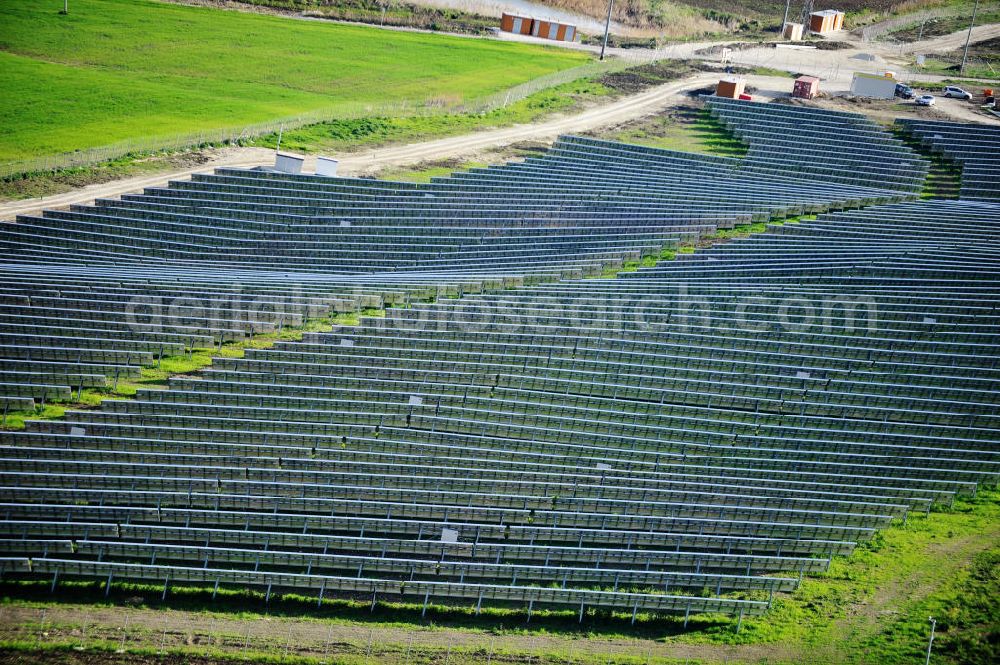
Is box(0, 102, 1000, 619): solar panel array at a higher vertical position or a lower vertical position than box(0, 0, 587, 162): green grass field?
lower

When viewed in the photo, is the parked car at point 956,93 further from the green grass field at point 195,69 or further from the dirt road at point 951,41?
the green grass field at point 195,69

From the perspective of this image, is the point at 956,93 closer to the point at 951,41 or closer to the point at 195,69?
the point at 951,41

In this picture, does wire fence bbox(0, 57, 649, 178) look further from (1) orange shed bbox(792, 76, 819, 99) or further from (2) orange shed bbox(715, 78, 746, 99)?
(1) orange shed bbox(792, 76, 819, 99)

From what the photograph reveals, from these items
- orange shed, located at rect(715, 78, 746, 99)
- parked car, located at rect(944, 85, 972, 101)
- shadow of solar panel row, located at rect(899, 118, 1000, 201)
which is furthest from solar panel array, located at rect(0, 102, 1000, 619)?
parked car, located at rect(944, 85, 972, 101)

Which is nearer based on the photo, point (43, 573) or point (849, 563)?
point (43, 573)

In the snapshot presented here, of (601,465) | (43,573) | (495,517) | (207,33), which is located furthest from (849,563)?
(207,33)

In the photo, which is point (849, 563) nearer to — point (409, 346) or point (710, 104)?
point (409, 346)
